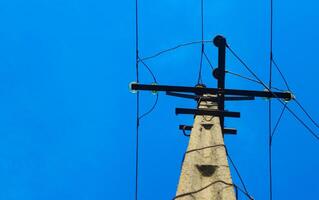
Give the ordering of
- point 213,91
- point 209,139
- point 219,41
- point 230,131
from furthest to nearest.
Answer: point 230,131 → point 219,41 → point 213,91 → point 209,139

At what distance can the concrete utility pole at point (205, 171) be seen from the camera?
587 cm

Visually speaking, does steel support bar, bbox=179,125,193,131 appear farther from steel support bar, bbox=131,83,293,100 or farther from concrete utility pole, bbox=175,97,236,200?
concrete utility pole, bbox=175,97,236,200

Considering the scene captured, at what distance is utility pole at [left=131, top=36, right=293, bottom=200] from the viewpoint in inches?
236

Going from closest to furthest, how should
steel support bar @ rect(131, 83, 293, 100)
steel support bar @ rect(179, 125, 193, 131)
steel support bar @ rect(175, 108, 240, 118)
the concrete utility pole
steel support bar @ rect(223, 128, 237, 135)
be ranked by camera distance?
the concrete utility pole
steel support bar @ rect(175, 108, 240, 118)
steel support bar @ rect(131, 83, 293, 100)
steel support bar @ rect(179, 125, 193, 131)
steel support bar @ rect(223, 128, 237, 135)

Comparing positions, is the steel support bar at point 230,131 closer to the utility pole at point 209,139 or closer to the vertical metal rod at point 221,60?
the utility pole at point 209,139

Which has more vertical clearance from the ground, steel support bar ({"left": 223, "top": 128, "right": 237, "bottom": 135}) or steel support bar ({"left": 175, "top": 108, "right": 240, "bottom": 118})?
steel support bar ({"left": 175, "top": 108, "right": 240, "bottom": 118})

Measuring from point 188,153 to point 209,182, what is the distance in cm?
93

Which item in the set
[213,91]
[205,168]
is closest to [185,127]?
[213,91]

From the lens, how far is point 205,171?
22.2 ft

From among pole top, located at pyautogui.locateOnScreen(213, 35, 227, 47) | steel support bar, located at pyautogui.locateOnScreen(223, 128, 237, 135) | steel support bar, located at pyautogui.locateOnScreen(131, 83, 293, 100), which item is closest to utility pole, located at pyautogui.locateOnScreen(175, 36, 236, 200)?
steel support bar, located at pyautogui.locateOnScreen(131, 83, 293, 100)

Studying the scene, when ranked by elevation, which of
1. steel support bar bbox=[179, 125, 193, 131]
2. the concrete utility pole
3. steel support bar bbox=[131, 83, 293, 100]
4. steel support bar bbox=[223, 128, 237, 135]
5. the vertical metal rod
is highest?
the vertical metal rod

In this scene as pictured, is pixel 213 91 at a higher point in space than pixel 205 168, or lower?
higher

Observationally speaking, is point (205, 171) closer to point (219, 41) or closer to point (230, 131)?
point (230, 131)

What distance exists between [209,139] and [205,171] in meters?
1.69
